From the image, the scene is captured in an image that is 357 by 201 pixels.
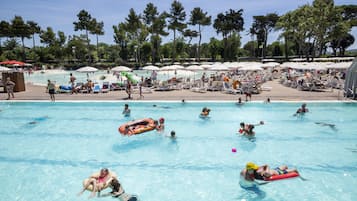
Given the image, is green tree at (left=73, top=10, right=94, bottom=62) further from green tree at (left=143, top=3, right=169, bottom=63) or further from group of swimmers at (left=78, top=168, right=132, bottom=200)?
group of swimmers at (left=78, top=168, right=132, bottom=200)

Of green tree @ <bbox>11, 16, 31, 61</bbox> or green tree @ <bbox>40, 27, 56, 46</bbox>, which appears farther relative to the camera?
green tree @ <bbox>40, 27, 56, 46</bbox>

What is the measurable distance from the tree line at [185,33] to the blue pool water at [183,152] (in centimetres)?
3198

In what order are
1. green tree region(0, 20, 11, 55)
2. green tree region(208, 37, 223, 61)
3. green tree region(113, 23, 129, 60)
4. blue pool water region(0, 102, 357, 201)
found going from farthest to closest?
green tree region(208, 37, 223, 61)
green tree region(113, 23, 129, 60)
green tree region(0, 20, 11, 55)
blue pool water region(0, 102, 357, 201)

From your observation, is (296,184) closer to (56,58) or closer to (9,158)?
(9,158)

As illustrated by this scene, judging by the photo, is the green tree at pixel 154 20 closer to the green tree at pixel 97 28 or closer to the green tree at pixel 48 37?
the green tree at pixel 97 28

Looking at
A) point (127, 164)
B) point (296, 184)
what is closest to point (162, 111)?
point (127, 164)

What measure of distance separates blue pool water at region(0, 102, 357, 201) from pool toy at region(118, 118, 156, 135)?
2.05 ft

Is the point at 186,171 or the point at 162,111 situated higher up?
the point at 162,111

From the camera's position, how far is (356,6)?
178 feet

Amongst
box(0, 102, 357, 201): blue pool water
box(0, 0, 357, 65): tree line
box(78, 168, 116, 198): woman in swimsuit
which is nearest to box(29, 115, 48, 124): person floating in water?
box(0, 102, 357, 201): blue pool water

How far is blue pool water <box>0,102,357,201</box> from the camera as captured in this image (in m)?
5.99

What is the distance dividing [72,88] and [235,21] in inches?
1834

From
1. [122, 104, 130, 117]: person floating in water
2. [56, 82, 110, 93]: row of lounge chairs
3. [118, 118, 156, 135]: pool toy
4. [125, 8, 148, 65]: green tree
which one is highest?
[125, 8, 148, 65]: green tree

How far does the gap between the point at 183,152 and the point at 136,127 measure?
6.34 ft
